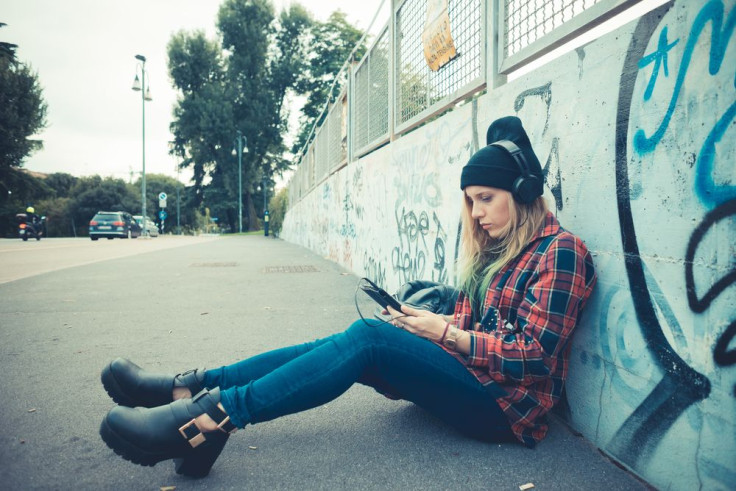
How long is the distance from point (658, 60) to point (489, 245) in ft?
3.08

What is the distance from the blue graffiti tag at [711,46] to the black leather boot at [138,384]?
2035 millimetres

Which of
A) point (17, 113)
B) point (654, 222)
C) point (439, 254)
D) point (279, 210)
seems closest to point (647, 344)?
point (654, 222)

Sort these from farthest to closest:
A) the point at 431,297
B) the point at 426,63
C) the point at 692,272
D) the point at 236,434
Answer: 1. the point at 426,63
2. the point at 431,297
3. the point at 236,434
4. the point at 692,272

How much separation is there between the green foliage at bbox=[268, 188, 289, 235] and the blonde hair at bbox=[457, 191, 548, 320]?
2709 centimetres

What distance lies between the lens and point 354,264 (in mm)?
8016

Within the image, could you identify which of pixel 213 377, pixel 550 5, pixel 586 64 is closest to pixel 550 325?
pixel 586 64

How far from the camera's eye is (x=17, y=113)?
28.5 metres

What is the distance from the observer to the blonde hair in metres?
1.90

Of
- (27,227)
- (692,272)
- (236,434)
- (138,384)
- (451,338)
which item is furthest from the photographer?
(27,227)

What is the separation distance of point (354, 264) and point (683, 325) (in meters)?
6.63

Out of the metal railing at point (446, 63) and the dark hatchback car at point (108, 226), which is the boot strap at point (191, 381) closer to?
the metal railing at point (446, 63)

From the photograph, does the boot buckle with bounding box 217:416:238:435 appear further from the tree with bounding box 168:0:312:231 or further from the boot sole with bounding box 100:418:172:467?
the tree with bounding box 168:0:312:231

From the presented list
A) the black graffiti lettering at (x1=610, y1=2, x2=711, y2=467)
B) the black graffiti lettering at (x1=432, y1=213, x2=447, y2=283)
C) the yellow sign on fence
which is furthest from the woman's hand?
the yellow sign on fence

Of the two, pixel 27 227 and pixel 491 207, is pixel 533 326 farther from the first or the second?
pixel 27 227
